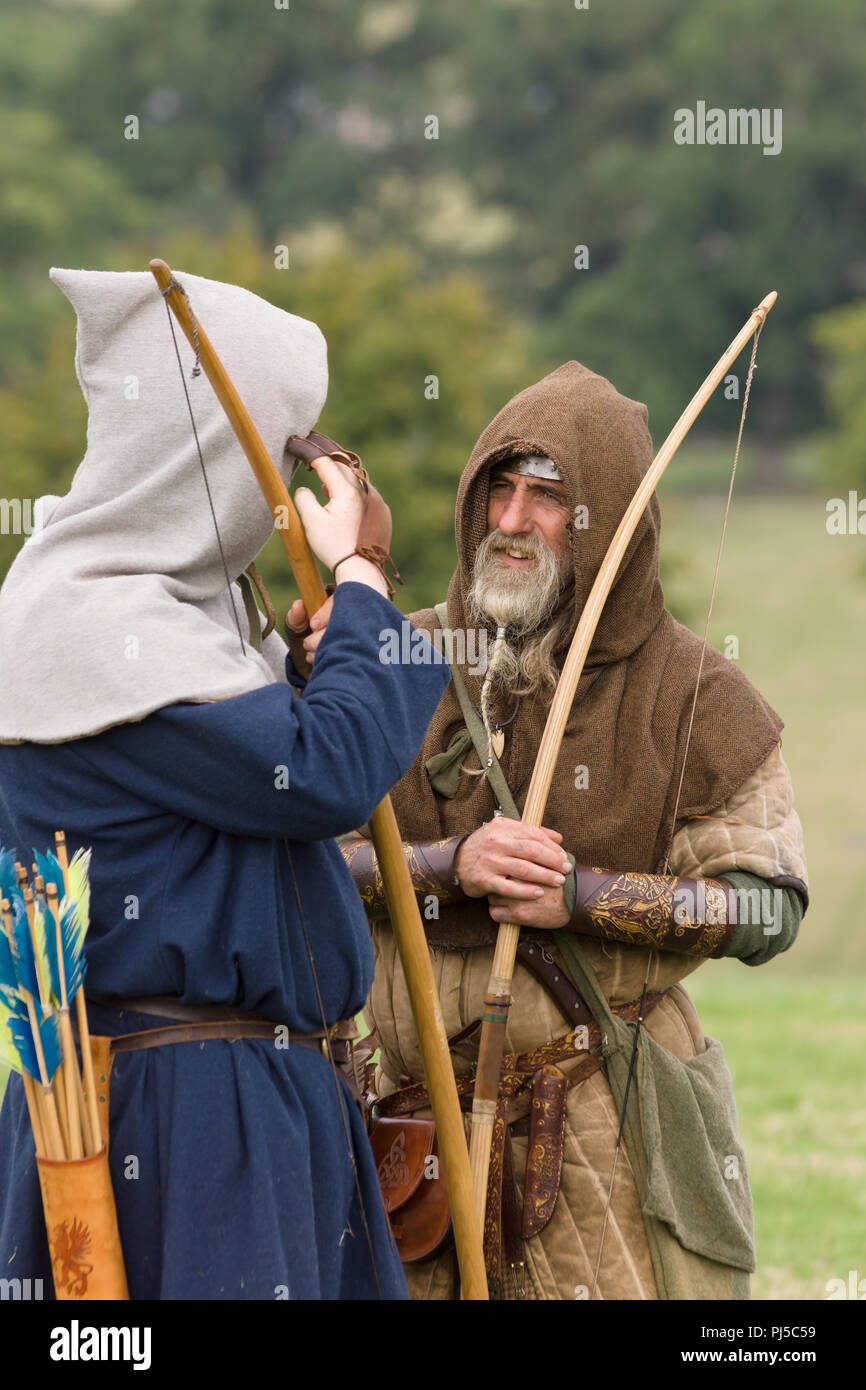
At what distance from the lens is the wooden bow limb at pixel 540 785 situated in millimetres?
3043

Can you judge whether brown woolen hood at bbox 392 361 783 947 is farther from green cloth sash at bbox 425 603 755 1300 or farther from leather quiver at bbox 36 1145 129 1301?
leather quiver at bbox 36 1145 129 1301

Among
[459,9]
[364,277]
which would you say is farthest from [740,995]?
[459,9]

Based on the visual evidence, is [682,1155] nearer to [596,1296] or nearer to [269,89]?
[596,1296]

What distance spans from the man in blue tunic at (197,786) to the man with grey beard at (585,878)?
26.8 inches

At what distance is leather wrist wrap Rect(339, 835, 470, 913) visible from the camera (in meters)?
3.17

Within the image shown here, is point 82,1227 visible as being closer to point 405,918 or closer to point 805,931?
point 405,918

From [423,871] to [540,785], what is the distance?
27 cm

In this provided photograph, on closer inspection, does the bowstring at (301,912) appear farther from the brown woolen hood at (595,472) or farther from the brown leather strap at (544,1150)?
the brown woolen hood at (595,472)

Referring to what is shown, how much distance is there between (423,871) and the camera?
3182 millimetres

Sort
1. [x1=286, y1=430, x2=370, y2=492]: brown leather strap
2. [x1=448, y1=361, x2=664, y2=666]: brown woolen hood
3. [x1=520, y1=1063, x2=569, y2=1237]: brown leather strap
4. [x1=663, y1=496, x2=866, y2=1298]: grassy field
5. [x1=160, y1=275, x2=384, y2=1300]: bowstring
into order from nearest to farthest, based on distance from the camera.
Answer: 1. [x1=160, y1=275, x2=384, y2=1300]: bowstring
2. [x1=286, y1=430, x2=370, y2=492]: brown leather strap
3. [x1=520, y1=1063, x2=569, y2=1237]: brown leather strap
4. [x1=448, y1=361, x2=664, y2=666]: brown woolen hood
5. [x1=663, y1=496, x2=866, y2=1298]: grassy field

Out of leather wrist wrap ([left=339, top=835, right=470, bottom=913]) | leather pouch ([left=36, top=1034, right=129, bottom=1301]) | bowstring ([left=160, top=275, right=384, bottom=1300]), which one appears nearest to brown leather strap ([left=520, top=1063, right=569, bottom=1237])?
leather wrist wrap ([left=339, top=835, right=470, bottom=913])

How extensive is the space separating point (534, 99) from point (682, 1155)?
52819 mm

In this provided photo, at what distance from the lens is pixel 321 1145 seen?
8.26ft

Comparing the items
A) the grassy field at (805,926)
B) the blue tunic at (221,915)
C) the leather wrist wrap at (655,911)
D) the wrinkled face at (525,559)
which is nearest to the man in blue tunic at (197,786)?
the blue tunic at (221,915)
